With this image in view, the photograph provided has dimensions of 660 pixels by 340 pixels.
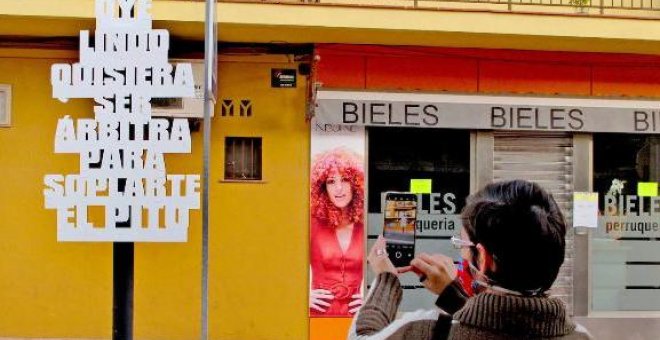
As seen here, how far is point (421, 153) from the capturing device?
9.06m

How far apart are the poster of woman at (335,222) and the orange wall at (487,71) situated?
73 cm

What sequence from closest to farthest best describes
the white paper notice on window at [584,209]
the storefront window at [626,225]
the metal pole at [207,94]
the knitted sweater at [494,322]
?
the knitted sweater at [494,322] → the metal pole at [207,94] → the white paper notice on window at [584,209] → the storefront window at [626,225]

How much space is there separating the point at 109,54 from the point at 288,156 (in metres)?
3.37

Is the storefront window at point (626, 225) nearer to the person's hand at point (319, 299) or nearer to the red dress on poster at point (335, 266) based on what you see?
the red dress on poster at point (335, 266)

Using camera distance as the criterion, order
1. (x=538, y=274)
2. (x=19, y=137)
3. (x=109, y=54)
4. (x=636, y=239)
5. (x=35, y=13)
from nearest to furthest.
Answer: (x=538, y=274) < (x=109, y=54) < (x=35, y=13) < (x=19, y=137) < (x=636, y=239)

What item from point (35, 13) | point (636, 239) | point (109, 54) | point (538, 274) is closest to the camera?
point (538, 274)

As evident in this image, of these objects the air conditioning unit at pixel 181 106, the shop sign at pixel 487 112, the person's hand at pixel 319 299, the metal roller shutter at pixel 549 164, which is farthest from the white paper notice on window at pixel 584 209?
the air conditioning unit at pixel 181 106

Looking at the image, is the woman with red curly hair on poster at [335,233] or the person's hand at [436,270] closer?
the person's hand at [436,270]

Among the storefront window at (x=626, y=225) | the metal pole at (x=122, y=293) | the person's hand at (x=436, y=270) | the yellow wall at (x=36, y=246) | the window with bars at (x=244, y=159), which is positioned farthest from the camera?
the storefront window at (x=626, y=225)

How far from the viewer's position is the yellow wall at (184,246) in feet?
28.7

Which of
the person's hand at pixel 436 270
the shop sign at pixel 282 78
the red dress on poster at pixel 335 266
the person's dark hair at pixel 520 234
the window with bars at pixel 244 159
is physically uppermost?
the shop sign at pixel 282 78

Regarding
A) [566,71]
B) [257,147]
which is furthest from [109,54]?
[566,71]

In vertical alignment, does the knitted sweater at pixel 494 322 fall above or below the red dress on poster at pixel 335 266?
above

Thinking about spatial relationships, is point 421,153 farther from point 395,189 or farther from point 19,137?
point 19,137
